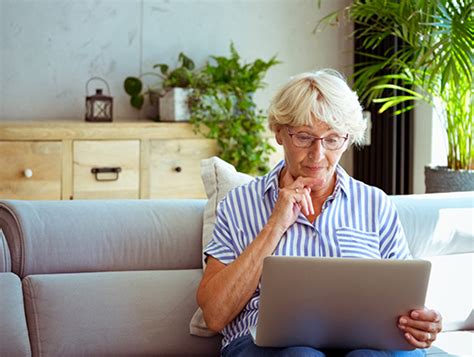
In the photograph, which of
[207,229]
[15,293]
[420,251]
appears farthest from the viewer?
[420,251]

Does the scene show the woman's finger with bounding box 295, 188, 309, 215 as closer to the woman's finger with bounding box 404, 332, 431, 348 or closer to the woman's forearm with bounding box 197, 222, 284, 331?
the woman's forearm with bounding box 197, 222, 284, 331

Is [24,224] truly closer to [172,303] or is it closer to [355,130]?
[172,303]

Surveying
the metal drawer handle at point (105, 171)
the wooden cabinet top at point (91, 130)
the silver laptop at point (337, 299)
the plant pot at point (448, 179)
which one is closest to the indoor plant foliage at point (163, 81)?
the wooden cabinet top at point (91, 130)

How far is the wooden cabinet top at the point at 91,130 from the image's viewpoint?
4230 millimetres

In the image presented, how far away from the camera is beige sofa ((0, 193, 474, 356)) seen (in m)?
2.31

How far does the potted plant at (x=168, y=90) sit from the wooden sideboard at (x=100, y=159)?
0.11 metres

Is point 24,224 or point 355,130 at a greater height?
point 355,130

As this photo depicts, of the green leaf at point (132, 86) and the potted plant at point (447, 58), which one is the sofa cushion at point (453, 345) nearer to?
the potted plant at point (447, 58)

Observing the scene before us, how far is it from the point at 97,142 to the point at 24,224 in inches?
78.9

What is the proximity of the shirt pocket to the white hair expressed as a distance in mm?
255

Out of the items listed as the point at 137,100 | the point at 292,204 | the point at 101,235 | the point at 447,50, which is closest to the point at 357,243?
the point at 292,204

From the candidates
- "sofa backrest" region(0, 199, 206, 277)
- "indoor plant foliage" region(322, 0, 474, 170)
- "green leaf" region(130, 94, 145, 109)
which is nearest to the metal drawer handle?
"green leaf" region(130, 94, 145, 109)

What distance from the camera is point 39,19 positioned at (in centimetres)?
475

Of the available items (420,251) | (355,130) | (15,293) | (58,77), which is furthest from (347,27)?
(15,293)
